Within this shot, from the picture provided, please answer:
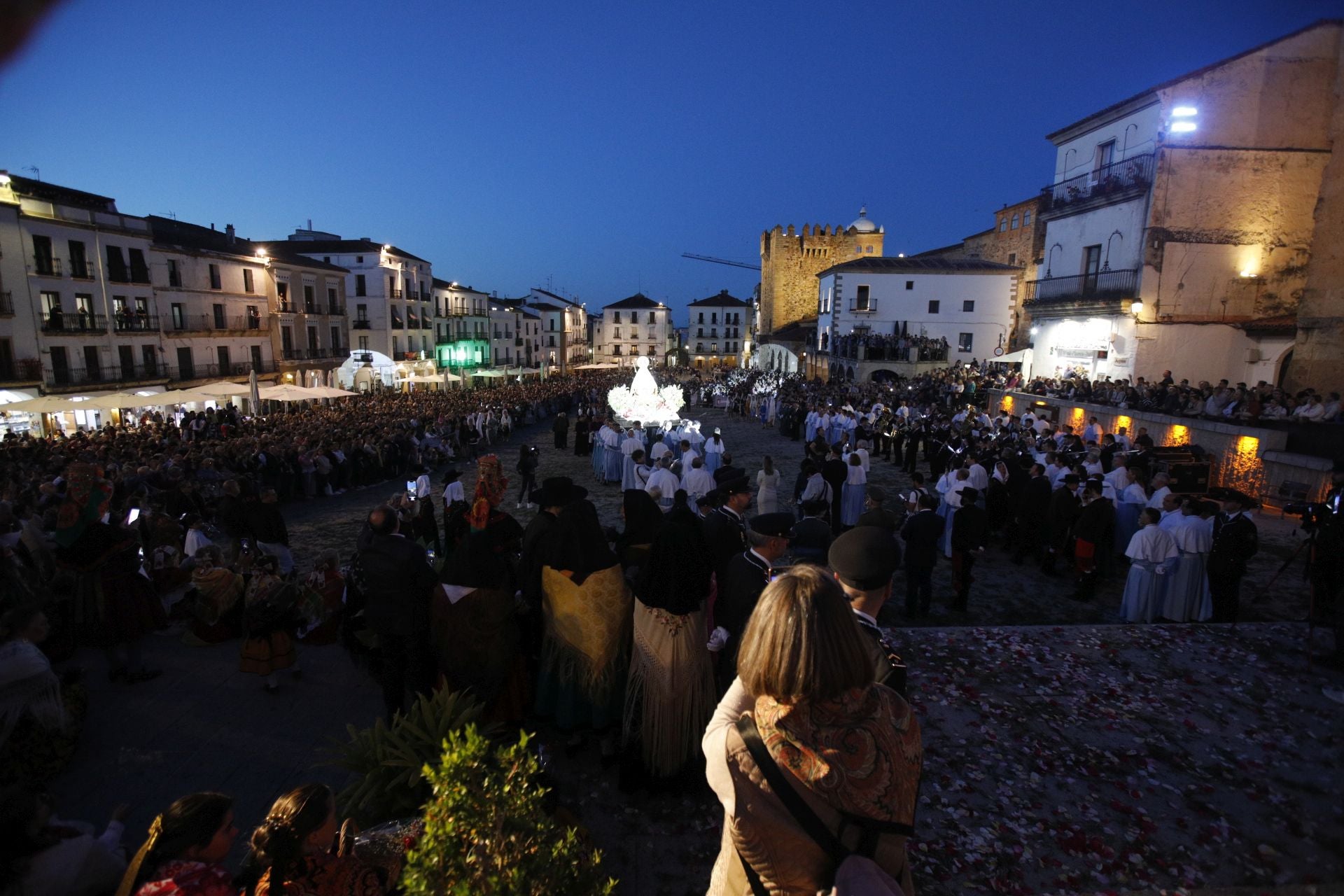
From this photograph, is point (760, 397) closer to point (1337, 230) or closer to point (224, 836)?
point (1337, 230)

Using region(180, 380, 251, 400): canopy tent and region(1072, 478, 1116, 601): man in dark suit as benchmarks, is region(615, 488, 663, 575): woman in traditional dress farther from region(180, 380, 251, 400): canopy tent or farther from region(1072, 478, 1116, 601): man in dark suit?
region(180, 380, 251, 400): canopy tent

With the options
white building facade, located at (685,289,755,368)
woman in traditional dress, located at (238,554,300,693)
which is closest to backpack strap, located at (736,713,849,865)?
woman in traditional dress, located at (238,554,300,693)

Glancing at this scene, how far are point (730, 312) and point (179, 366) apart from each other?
67.3 m

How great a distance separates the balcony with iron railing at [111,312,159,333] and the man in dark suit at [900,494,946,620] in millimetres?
33080

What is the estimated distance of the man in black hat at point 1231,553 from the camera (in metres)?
6.94

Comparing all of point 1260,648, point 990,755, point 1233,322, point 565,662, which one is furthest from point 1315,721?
point 1233,322

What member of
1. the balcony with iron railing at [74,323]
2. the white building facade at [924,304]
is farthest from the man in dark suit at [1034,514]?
the balcony with iron railing at [74,323]

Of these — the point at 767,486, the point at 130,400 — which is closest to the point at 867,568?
the point at 767,486

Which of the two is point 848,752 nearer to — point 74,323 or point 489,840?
point 489,840

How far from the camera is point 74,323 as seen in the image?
25.7 m

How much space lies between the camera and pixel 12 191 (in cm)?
2361

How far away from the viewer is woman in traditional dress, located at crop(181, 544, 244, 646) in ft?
20.1

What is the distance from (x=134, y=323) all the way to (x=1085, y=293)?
3762cm

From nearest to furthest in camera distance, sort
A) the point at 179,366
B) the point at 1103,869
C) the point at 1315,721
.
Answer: the point at 1103,869 → the point at 1315,721 → the point at 179,366
